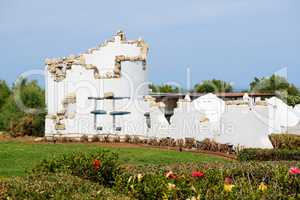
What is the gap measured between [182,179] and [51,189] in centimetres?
180

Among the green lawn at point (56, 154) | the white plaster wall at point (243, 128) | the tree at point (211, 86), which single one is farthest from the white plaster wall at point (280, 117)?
the tree at point (211, 86)

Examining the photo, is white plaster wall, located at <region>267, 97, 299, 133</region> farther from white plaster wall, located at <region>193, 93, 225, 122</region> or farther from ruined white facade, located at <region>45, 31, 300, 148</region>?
white plaster wall, located at <region>193, 93, 225, 122</region>

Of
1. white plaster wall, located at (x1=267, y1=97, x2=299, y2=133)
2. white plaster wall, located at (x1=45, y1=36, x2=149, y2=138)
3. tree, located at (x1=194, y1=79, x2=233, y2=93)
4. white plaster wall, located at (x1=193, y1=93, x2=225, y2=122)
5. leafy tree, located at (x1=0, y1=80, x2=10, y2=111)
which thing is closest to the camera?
white plaster wall, located at (x1=267, y1=97, x2=299, y2=133)

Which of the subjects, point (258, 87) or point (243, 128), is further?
point (258, 87)

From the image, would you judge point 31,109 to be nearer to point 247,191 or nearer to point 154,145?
point 154,145

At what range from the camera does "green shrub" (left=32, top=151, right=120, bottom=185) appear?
862 centimetres

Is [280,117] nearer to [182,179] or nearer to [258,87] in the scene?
[182,179]

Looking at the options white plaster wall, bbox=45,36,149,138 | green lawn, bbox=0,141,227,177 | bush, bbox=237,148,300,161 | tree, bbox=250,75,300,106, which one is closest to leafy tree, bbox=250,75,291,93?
tree, bbox=250,75,300,106

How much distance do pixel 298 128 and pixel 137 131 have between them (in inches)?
250

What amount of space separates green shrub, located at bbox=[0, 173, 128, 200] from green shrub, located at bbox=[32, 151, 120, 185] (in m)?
1.27

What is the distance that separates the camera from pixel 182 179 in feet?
23.7

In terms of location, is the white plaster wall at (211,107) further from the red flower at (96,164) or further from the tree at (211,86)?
the tree at (211,86)

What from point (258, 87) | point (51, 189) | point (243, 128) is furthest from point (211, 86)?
point (51, 189)

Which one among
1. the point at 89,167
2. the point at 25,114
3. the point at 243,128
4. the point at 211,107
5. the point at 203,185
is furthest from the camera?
the point at 25,114
